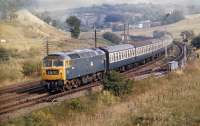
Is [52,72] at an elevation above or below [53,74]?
above

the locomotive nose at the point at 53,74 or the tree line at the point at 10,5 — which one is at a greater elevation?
the tree line at the point at 10,5

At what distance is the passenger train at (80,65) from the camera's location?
34719 mm

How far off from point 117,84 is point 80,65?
16.0 feet

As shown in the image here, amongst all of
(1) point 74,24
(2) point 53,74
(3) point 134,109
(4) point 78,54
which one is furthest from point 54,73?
(1) point 74,24

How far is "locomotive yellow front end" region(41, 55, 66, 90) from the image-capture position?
34.5m

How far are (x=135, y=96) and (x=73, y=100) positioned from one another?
632cm

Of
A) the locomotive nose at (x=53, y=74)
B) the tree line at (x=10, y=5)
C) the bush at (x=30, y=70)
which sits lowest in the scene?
the bush at (x=30, y=70)

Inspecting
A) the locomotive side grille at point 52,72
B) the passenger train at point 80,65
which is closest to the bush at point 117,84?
the passenger train at point 80,65

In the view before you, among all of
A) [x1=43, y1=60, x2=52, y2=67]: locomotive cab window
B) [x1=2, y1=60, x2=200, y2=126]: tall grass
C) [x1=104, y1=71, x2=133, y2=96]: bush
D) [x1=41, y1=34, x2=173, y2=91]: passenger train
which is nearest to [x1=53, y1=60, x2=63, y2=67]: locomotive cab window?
[x1=41, y1=34, x2=173, y2=91]: passenger train

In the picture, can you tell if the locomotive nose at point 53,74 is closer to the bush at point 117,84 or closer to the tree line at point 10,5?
the bush at point 117,84

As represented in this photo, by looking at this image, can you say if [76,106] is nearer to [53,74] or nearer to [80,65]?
[53,74]

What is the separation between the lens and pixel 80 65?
122 feet

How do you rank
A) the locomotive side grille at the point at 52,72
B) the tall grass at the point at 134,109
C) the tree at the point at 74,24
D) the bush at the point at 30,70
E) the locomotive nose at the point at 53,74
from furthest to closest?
the tree at the point at 74,24
the bush at the point at 30,70
the locomotive side grille at the point at 52,72
the locomotive nose at the point at 53,74
the tall grass at the point at 134,109

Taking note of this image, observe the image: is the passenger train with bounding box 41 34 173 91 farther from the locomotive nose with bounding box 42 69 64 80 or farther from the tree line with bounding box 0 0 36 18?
the tree line with bounding box 0 0 36 18
